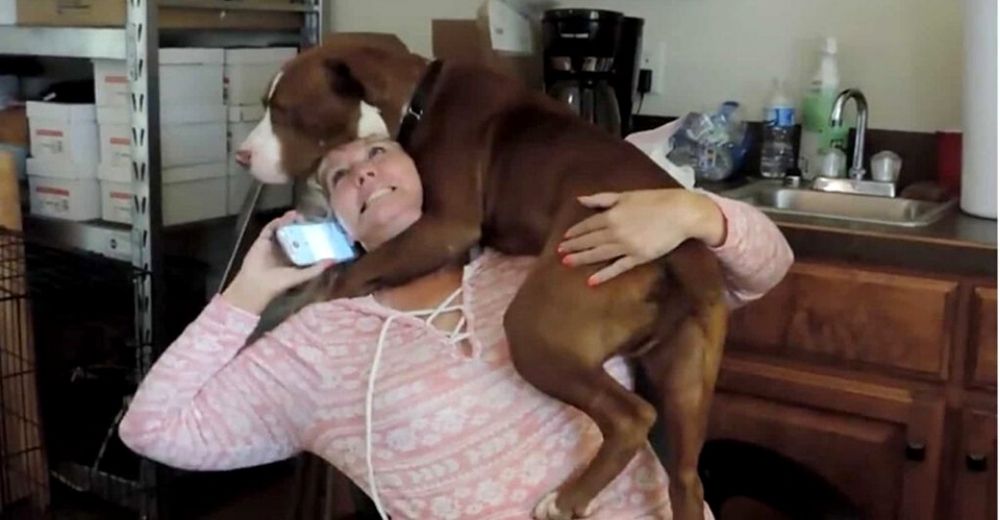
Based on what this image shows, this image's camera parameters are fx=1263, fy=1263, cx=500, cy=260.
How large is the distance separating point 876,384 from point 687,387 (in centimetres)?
73

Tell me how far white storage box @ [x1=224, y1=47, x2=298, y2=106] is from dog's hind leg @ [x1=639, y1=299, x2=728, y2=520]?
62.2 inches

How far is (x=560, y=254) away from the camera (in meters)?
1.39

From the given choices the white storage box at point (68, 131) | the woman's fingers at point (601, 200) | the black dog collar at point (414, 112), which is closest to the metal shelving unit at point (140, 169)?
the white storage box at point (68, 131)

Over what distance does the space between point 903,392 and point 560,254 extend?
0.83 m

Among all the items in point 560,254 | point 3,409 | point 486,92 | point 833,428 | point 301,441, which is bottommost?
point 3,409

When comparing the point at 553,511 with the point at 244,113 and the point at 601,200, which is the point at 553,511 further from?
the point at 244,113

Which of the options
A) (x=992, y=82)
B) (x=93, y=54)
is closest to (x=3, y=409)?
(x=93, y=54)

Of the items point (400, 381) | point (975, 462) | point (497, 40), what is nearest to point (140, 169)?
point (497, 40)

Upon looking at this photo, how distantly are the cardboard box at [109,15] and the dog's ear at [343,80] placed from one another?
111cm

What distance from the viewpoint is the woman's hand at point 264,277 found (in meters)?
1.46

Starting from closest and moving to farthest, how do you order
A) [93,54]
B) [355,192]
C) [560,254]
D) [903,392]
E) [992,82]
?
[560,254], [355,192], [903,392], [992,82], [93,54]

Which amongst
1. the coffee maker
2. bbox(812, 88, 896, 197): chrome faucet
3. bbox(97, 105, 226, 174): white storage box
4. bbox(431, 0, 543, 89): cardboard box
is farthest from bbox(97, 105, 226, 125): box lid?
bbox(812, 88, 896, 197): chrome faucet

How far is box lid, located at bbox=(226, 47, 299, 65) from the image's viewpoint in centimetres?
276

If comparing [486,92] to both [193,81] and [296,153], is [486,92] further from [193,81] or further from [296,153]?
[193,81]
